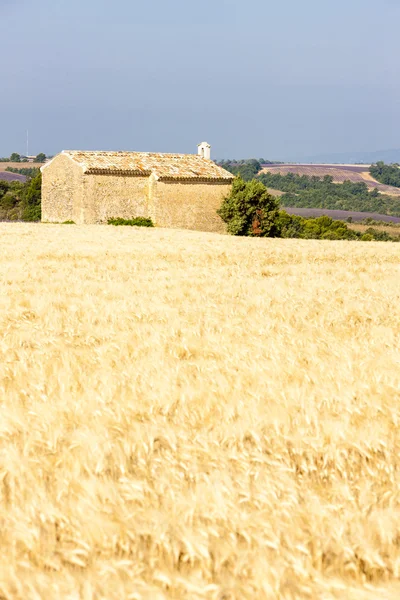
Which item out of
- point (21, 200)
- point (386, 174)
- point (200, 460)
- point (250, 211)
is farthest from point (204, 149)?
point (386, 174)

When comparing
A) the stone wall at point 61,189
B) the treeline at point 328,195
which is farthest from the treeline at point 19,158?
the stone wall at point 61,189

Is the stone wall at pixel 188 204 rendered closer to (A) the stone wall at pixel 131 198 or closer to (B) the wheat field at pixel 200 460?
(A) the stone wall at pixel 131 198

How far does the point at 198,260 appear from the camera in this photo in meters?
14.3

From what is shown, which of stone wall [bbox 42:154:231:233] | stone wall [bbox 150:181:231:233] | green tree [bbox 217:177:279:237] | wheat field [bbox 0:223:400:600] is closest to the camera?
wheat field [bbox 0:223:400:600]

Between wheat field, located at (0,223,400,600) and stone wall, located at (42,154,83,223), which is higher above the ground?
stone wall, located at (42,154,83,223)

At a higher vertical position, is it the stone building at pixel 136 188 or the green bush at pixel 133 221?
the stone building at pixel 136 188

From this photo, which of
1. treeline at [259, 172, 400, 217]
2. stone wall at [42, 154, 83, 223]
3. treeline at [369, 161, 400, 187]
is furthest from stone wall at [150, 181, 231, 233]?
treeline at [369, 161, 400, 187]

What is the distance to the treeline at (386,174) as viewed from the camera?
14579 cm

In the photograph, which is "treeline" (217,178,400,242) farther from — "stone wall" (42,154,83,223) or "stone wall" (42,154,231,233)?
"stone wall" (42,154,83,223)

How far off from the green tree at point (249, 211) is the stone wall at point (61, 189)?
8.74 metres

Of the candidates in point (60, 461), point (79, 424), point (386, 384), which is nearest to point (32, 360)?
point (79, 424)

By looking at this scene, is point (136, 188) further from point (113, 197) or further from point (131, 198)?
point (113, 197)

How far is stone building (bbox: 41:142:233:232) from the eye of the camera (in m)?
39.7

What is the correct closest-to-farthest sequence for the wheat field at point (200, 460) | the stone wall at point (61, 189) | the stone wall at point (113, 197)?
the wheat field at point (200, 460), the stone wall at point (113, 197), the stone wall at point (61, 189)
